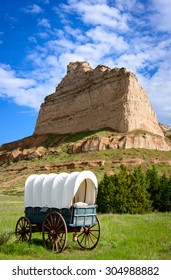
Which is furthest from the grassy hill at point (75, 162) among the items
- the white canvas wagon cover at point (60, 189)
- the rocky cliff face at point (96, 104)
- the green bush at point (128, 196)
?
the white canvas wagon cover at point (60, 189)

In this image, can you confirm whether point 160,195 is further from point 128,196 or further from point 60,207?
point 60,207

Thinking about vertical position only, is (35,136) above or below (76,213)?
above

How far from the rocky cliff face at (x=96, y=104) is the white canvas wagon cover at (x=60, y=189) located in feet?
225

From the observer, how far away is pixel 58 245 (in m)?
12.3

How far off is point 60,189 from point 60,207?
64 centimetres

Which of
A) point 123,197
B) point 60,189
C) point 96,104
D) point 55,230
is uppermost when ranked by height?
point 96,104

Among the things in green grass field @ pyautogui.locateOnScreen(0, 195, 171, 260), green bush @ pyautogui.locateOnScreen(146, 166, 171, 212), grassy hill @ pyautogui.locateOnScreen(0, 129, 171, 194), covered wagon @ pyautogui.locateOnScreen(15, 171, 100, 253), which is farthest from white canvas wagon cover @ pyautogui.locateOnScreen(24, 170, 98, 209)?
grassy hill @ pyautogui.locateOnScreen(0, 129, 171, 194)

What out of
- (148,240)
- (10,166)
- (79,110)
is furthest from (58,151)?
(148,240)

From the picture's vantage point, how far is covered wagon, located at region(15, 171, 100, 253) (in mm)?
12109

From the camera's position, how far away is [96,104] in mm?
95000

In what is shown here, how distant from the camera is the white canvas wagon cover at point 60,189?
40.1ft

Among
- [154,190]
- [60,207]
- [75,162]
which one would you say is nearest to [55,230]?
[60,207]

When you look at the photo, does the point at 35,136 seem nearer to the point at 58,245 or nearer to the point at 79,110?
the point at 79,110
